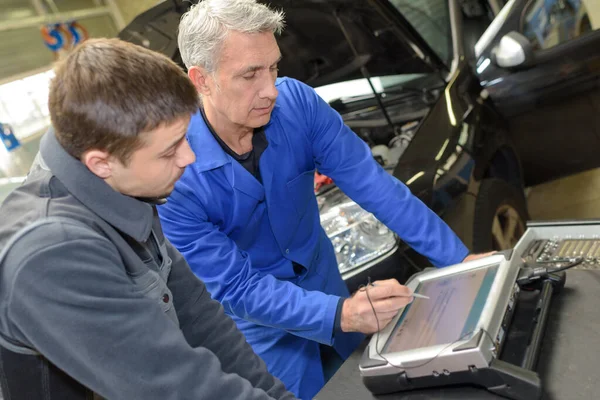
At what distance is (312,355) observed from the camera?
158 cm

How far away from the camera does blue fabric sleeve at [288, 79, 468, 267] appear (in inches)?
54.6

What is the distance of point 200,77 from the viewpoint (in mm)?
1343

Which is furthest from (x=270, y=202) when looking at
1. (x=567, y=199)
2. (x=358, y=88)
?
(x=567, y=199)

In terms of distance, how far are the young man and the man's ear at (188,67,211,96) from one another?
0.49 m

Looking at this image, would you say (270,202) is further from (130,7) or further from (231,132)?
(130,7)

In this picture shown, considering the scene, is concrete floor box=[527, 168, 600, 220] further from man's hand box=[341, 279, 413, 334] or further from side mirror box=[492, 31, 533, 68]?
man's hand box=[341, 279, 413, 334]

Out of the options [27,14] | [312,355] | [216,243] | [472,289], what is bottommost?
[312,355]

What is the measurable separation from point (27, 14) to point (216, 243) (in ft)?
19.7

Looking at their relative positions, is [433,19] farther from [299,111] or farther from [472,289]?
[472,289]

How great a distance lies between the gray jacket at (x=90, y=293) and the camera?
27.4 inches

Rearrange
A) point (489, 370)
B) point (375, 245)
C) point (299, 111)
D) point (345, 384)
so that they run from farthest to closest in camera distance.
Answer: point (375, 245)
point (299, 111)
point (345, 384)
point (489, 370)

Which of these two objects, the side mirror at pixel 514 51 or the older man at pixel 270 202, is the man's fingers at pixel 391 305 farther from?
the side mirror at pixel 514 51

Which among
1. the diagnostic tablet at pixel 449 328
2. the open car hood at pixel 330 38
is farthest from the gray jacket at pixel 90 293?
the open car hood at pixel 330 38

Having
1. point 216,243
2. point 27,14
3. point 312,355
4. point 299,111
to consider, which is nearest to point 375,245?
point 312,355
